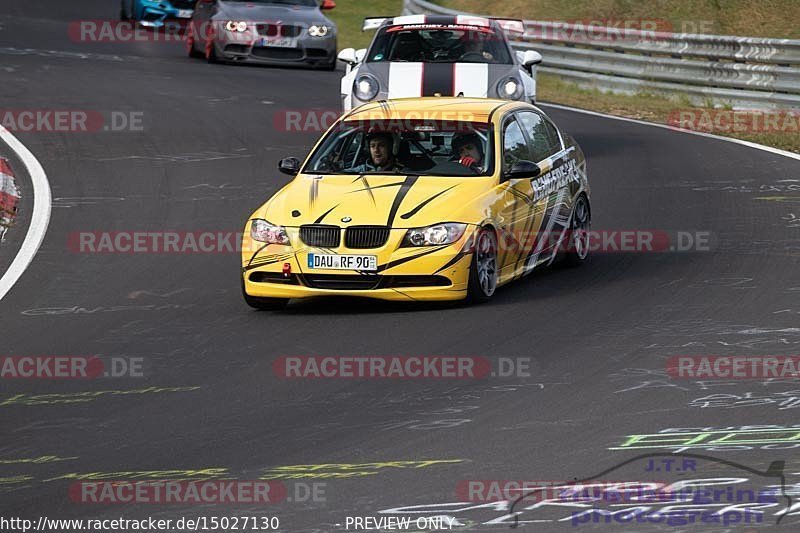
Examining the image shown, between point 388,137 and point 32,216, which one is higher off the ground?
point 388,137

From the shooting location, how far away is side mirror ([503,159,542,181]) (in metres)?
11.7

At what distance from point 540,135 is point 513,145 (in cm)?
76

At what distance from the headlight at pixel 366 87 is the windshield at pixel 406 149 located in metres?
4.37

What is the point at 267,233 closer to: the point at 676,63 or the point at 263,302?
the point at 263,302

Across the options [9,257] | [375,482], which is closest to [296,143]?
[9,257]

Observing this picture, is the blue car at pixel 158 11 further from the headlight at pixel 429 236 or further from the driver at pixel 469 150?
the headlight at pixel 429 236

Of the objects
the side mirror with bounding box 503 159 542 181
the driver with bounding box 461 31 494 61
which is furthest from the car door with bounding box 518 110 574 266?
the driver with bounding box 461 31 494 61

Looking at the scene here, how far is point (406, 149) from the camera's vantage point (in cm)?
1218

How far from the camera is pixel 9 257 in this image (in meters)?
13.2

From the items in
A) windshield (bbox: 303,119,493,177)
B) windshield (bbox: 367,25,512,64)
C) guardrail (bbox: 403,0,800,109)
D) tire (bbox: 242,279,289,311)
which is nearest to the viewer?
tire (bbox: 242,279,289,311)

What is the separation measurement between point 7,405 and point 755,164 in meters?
12.0

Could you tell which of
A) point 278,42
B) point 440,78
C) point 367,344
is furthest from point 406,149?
point 278,42

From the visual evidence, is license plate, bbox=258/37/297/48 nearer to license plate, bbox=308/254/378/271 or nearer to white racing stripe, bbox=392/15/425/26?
white racing stripe, bbox=392/15/425/26

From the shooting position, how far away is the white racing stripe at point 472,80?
1662 centimetres
